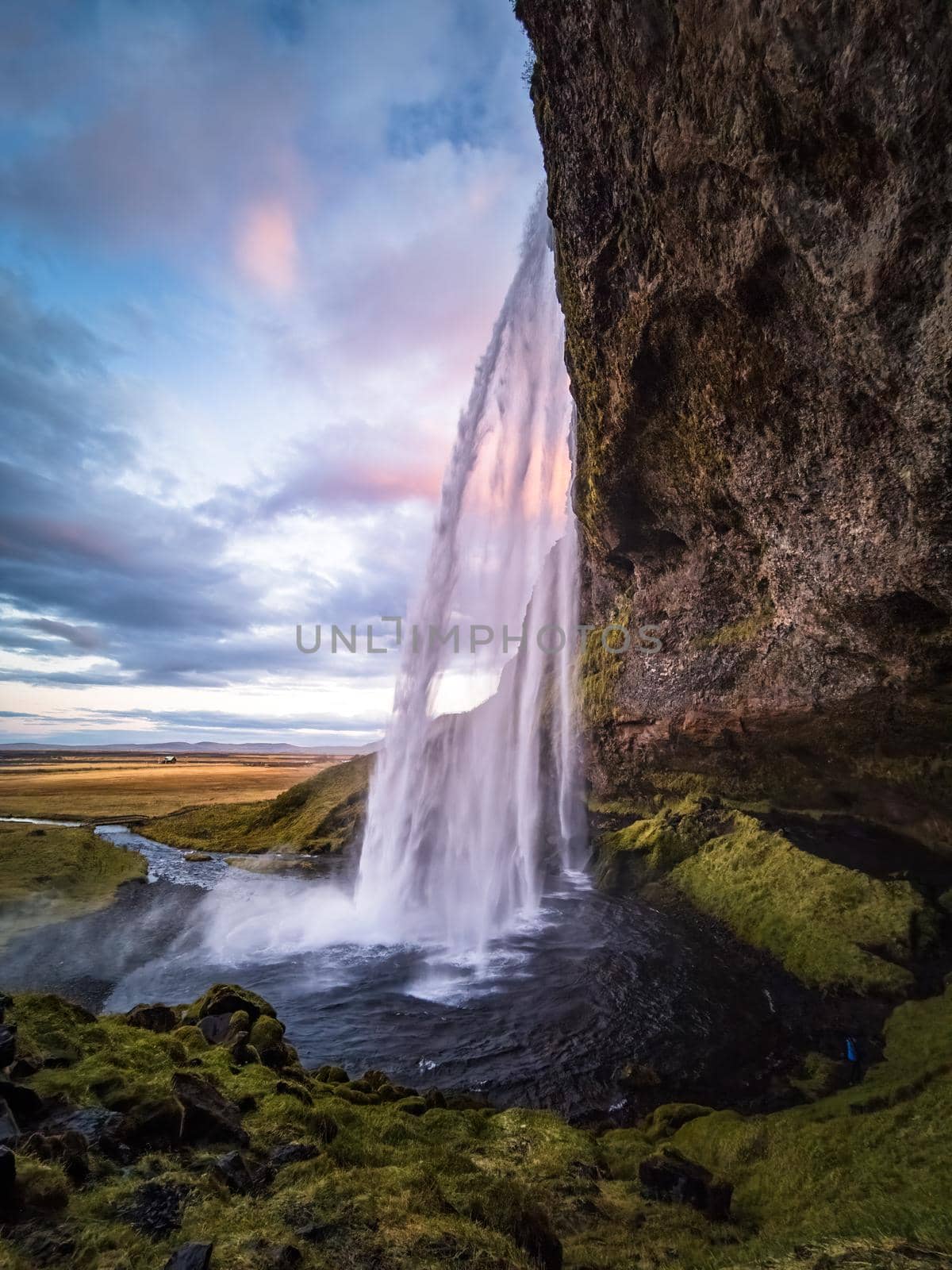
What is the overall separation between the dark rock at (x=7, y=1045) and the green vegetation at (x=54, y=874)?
15.0 meters

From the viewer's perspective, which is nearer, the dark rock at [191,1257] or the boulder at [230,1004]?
the dark rock at [191,1257]

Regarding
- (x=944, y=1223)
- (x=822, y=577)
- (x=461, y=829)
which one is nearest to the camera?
(x=944, y=1223)

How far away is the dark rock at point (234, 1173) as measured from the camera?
621 cm

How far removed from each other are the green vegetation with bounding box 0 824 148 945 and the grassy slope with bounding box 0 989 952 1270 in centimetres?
1558

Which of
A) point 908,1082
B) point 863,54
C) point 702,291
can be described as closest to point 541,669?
point 702,291

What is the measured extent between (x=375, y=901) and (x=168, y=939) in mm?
7652

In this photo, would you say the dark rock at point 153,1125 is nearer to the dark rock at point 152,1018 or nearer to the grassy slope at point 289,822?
the dark rock at point 152,1018

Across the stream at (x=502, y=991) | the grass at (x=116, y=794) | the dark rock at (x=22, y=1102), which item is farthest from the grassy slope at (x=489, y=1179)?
the grass at (x=116, y=794)

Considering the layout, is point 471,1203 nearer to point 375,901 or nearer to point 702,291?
point 702,291

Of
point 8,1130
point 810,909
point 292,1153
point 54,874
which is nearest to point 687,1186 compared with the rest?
point 292,1153

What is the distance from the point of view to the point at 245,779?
104 m

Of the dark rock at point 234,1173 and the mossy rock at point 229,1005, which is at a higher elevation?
the dark rock at point 234,1173

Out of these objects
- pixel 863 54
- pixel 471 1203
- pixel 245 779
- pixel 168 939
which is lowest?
pixel 245 779

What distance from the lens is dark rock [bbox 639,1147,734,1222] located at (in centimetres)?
740
